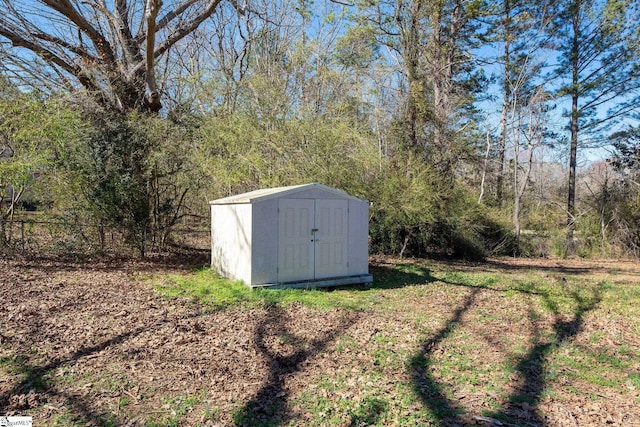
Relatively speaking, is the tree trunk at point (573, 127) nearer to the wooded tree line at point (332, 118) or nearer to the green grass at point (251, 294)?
the wooded tree line at point (332, 118)

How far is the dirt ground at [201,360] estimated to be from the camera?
315cm

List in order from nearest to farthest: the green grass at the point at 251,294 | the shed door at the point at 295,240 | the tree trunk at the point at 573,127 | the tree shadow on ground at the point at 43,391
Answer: the tree shadow on ground at the point at 43,391
the green grass at the point at 251,294
the shed door at the point at 295,240
the tree trunk at the point at 573,127

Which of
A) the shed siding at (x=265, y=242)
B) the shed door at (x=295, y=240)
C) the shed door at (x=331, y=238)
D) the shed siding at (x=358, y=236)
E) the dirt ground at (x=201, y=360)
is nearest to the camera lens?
the dirt ground at (x=201, y=360)

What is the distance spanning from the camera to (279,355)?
4.29 meters

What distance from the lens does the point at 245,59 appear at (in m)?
16.9

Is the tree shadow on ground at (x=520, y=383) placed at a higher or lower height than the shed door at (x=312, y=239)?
lower

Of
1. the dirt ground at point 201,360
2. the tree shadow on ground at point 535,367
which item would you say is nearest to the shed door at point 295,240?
the dirt ground at point 201,360

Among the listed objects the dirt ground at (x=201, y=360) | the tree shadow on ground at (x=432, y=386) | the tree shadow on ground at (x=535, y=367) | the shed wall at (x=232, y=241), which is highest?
the shed wall at (x=232, y=241)

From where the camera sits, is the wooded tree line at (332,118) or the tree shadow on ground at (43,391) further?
the wooded tree line at (332,118)

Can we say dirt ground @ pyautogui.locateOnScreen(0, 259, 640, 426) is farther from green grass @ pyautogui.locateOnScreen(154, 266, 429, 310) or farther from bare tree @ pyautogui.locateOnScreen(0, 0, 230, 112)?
bare tree @ pyautogui.locateOnScreen(0, 0, 230, 112)

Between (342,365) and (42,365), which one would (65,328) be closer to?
(42,365)

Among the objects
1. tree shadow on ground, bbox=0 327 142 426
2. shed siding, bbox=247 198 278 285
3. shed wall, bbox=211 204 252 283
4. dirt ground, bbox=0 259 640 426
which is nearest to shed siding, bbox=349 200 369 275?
shed siding, bbox=247 198 278 285

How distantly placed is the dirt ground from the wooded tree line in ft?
11.7

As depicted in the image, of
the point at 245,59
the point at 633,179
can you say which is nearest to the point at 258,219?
the point at 245,59
